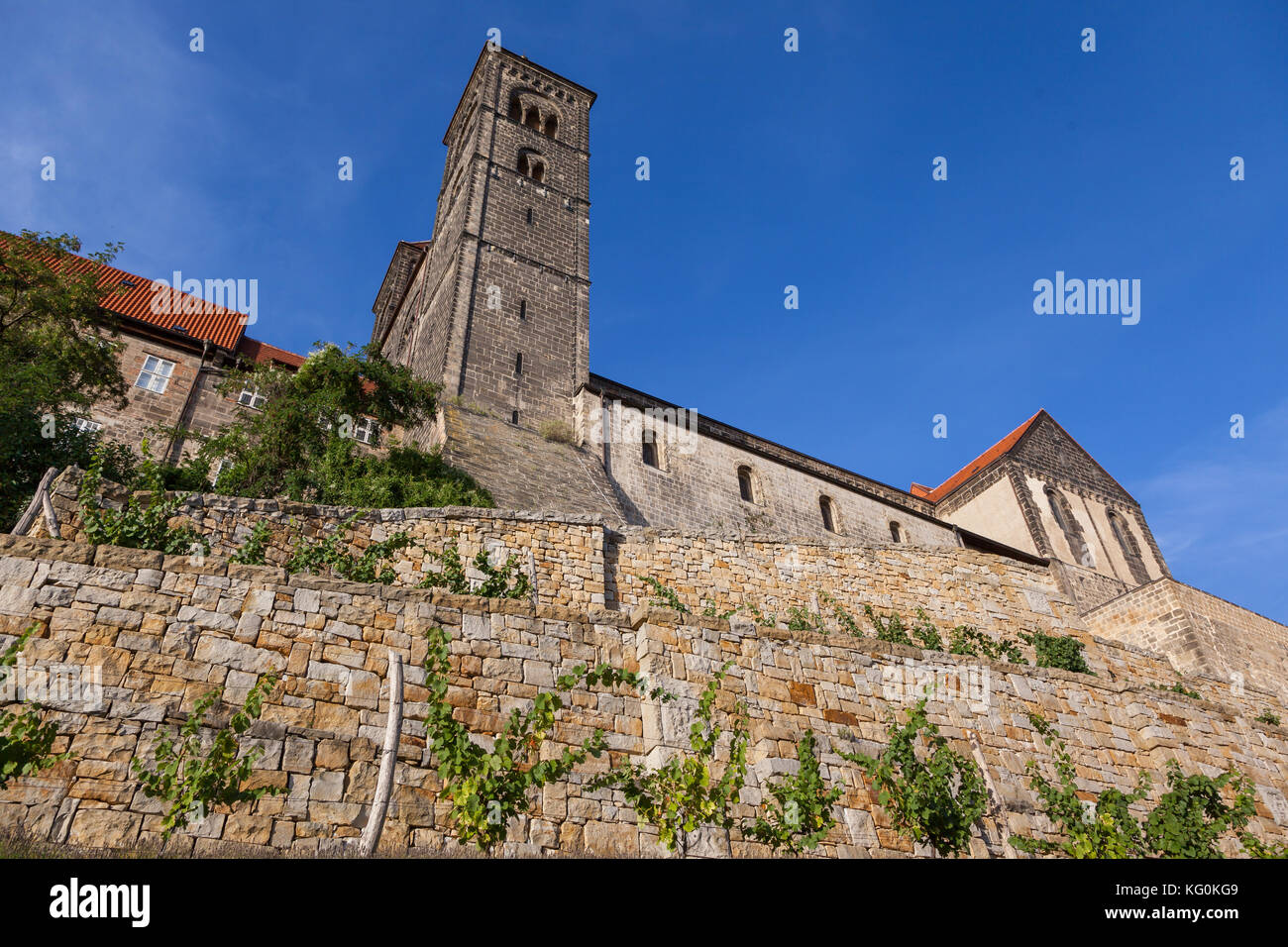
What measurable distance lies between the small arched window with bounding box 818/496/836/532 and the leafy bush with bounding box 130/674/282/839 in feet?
66.7

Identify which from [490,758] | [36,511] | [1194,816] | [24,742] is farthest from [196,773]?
[1194,816]

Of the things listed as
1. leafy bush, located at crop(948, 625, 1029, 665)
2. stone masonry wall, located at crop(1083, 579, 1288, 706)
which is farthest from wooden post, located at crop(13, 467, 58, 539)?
stone masonry wall, located at crop(1083, 579, 1288, 706)

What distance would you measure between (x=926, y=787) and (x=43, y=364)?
12.8 m

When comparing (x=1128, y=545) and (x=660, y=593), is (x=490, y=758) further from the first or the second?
(x=1128, y=545)

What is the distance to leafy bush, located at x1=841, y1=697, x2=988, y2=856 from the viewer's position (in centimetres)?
687

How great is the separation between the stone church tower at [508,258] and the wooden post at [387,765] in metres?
13.7

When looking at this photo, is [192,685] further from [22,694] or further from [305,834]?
[305,834]

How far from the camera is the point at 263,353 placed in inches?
879

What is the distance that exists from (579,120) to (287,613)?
2545 centimetres

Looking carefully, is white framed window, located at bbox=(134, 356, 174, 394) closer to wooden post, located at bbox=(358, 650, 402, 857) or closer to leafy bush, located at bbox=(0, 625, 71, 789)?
leafy bush, located at bbox=(0, 625, 71, 789)

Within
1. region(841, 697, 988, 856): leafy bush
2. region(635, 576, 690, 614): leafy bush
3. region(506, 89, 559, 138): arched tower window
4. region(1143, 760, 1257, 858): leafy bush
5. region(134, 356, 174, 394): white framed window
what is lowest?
region(1143, 760, 1257, 858): leafy bush

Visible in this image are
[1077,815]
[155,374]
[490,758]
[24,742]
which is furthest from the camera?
[155,374]

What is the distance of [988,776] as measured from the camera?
307 inches
